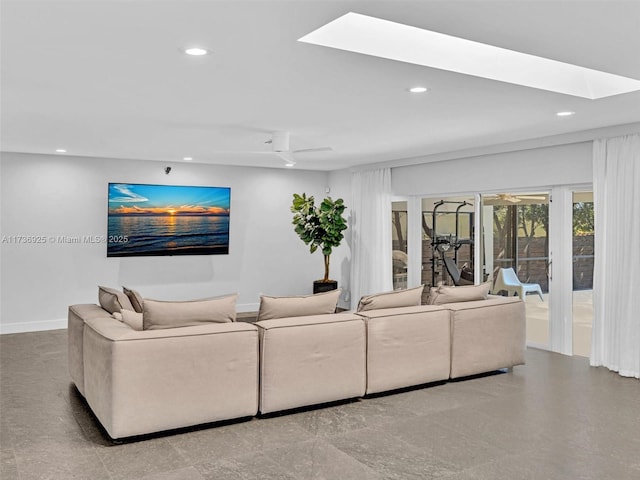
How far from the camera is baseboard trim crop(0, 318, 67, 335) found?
740 cm

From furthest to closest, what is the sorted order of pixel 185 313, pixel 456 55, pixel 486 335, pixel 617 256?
1. pixel 617 256
2. pixel 486 335
3. pixel 185 313
4. pixel 456 55

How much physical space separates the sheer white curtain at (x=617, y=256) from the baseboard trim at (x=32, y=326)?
6.47 m

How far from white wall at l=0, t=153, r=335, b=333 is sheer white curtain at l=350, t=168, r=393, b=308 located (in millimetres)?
958

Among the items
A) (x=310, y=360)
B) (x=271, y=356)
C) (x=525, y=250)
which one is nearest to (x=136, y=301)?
(x=271, y=356)

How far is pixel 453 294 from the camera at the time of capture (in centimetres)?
533

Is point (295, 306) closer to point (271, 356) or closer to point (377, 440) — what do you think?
point (271, 356)

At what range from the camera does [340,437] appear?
3809mm

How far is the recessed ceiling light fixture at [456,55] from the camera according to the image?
3199 mm

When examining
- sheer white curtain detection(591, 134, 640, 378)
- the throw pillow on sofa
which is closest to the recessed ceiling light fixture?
sheer white curtain detection(591, 134, 640, 378)

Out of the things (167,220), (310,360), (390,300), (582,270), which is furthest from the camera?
(167,220)

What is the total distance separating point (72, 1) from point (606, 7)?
231 cm

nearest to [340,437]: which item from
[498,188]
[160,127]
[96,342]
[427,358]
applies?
[427,358]

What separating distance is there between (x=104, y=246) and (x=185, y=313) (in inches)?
178

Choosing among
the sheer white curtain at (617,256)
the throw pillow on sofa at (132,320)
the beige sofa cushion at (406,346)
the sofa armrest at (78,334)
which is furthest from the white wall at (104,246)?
the sheer white curtain at (617,256)
